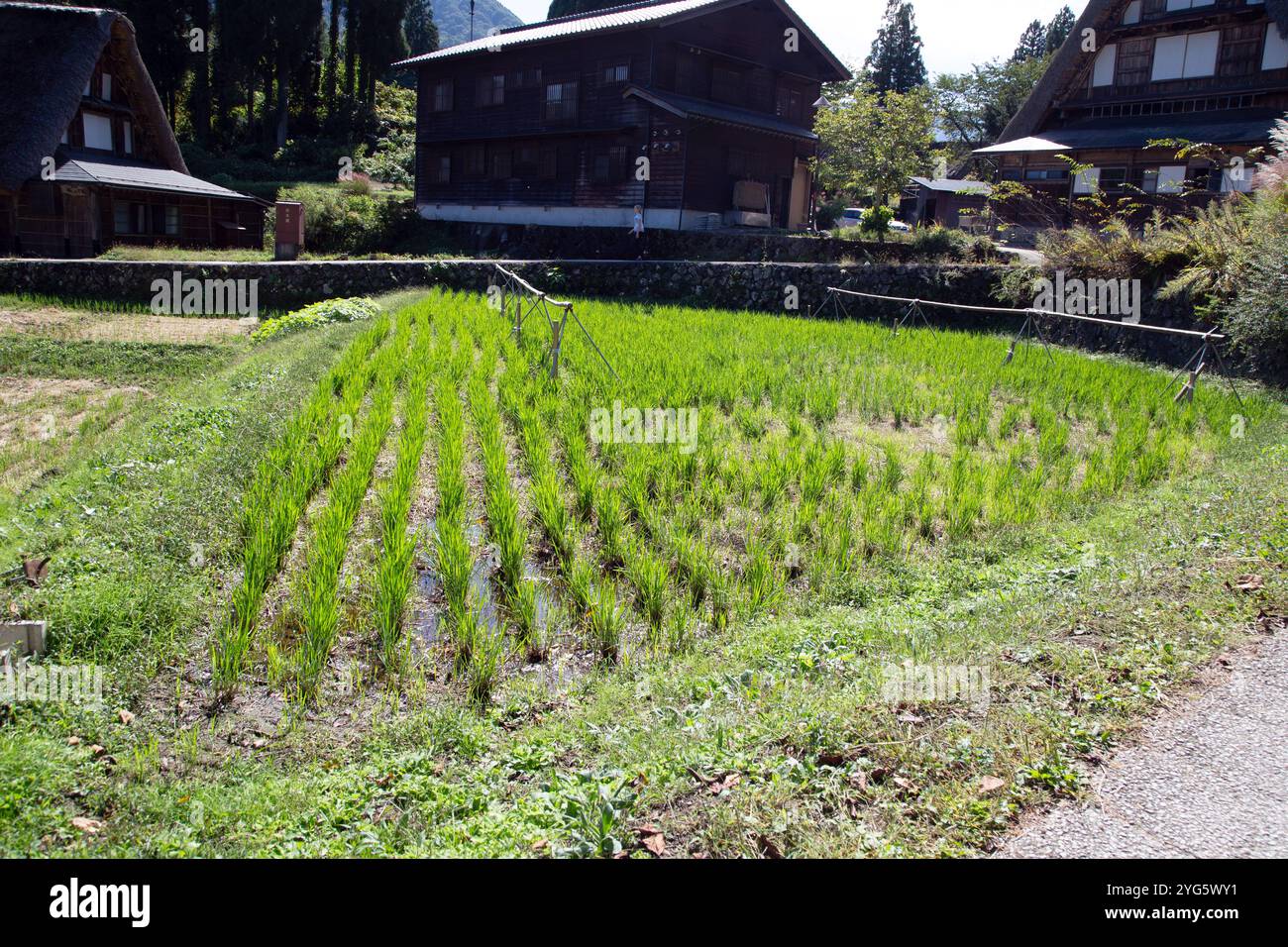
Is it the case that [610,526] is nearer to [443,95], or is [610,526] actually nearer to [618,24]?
[618,24]

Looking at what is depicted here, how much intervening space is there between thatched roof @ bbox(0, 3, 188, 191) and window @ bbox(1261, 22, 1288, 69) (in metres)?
27.2

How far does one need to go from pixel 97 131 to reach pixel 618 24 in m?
14.0

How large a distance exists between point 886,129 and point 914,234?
3.59 meters

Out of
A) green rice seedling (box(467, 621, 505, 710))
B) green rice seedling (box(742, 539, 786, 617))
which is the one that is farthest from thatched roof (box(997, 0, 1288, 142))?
green rice seedling (box(467, 621, 505, 710))

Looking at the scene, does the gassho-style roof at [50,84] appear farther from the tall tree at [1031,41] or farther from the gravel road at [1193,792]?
the tall tree at [1031,41]

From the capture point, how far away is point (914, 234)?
63.3ft

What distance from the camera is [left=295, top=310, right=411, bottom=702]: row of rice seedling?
3738 mm

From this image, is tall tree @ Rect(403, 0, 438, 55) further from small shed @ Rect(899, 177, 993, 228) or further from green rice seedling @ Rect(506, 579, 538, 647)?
green rice seedling @ Rect(506, 579, 538, 647)

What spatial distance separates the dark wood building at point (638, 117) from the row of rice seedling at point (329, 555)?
16.3m

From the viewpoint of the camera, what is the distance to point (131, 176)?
21250mm

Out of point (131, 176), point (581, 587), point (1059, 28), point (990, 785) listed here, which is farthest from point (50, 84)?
point (1059, 28)

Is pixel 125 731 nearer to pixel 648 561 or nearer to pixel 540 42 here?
pixel 648 561
